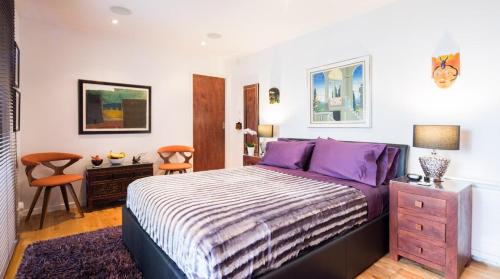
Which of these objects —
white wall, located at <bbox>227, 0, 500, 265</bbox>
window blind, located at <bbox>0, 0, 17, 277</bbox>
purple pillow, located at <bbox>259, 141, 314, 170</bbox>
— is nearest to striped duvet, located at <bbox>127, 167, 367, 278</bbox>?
purple pillow, located at <bbox>259, 141, 314, 170</bbox>

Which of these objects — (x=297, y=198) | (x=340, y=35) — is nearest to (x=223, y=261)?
(x=297, y=198)

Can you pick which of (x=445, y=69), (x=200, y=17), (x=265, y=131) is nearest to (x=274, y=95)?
(x=265, y=131)

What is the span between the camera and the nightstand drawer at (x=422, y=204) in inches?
78.3

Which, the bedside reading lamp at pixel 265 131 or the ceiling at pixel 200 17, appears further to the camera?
the bedside reading lamp at pixel 265 131

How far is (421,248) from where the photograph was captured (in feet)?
6.86

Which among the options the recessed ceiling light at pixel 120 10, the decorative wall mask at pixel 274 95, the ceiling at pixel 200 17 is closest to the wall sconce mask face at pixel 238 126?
the decorative wall mask at pixel 274 95

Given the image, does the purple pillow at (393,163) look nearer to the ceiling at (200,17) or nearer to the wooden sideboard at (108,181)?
the ceiling at (200,17)

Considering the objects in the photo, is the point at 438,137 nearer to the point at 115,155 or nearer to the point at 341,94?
the point at 341,94

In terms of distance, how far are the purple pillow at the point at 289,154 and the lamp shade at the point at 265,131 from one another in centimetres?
71

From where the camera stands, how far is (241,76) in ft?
16.3

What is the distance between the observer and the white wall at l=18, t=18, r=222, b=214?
3.35 meters

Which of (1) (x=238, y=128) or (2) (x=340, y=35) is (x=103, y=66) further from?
(2) (x=340, y=35)

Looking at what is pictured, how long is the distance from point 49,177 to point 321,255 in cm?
336

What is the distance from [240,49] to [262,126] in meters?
1.41
